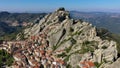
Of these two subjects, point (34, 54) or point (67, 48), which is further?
point (34, 54)

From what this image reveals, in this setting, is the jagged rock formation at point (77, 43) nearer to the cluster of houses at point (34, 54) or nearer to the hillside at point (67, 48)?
A: the hillside at point (67, 48)

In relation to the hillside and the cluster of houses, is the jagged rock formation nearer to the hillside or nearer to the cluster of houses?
the hillside

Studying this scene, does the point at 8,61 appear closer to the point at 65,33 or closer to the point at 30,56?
the point at 30,56

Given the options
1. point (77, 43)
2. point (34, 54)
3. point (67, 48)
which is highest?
point (77, 43)

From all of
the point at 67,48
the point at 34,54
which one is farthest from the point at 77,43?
the point at 34,54

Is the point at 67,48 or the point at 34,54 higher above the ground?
the point at 67,48

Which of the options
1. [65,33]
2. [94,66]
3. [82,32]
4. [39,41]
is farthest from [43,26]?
[94,66]

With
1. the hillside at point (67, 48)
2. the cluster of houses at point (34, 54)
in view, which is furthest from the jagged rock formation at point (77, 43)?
the cluster of houses at point (34, 54)

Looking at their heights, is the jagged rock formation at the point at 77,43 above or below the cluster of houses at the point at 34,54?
above

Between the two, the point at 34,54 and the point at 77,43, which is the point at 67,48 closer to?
the point at 77,43

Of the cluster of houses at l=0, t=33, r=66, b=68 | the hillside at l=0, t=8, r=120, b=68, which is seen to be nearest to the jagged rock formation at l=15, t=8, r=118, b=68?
the hillside at l=0, t=8, r=120, b=68
